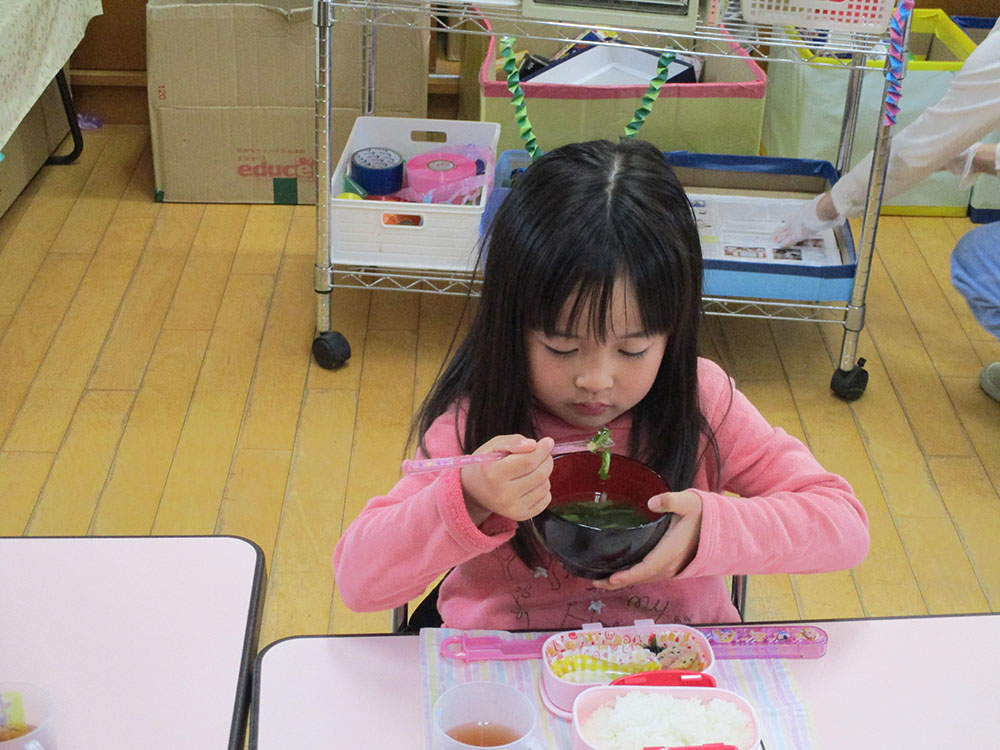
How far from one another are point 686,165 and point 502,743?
2.16 m

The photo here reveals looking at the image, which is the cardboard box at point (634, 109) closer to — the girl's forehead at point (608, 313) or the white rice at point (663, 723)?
→ the girl's forehead at point (608, 313)

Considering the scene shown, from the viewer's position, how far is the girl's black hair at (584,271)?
1.01 metres

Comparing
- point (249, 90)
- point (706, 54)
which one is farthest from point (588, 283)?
point (249, 90)

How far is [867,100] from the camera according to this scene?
120 inches

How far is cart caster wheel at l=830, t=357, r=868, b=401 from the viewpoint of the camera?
8.20 feet

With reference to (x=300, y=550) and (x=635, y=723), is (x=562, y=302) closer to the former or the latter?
(x=635, y=723)

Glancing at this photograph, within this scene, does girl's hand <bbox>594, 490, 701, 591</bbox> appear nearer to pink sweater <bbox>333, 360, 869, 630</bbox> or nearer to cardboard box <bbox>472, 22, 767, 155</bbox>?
pink sweater <bbox>333, 360, 869, 630</bbox>

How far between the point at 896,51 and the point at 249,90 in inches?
65.0

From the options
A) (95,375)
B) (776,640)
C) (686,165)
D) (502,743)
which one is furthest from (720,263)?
(502,743)

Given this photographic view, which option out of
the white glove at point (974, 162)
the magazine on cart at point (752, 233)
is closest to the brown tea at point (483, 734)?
the magazine on cart at point (752, 233)

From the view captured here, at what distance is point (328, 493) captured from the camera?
2168 millimetres

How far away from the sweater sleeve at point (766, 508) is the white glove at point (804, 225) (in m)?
1.36

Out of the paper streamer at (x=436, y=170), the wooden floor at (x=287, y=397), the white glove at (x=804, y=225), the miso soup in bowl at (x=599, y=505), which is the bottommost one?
the wooden floor at (x=287, y=397)

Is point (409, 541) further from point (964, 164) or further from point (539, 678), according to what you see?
point (964, 164)
